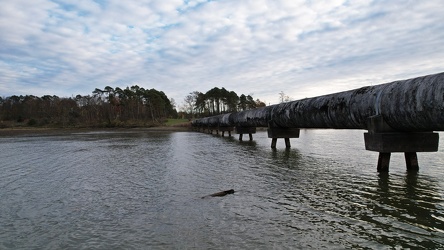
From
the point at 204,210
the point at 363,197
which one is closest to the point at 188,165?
the point at 204,210

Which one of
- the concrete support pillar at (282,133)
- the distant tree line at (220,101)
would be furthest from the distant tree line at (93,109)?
the concrete support pillar at (282,133)

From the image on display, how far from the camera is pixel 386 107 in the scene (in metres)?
7.90

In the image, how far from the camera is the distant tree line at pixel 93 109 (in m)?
104

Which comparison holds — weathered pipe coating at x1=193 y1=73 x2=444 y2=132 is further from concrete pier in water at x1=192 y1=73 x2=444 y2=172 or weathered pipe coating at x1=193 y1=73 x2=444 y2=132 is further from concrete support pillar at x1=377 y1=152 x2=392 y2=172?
concrete support pillar at x1=377 y1=152 x2=392 y2=172

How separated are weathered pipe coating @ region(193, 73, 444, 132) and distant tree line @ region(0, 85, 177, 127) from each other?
305 feet

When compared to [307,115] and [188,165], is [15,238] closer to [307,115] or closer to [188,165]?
[188,165]

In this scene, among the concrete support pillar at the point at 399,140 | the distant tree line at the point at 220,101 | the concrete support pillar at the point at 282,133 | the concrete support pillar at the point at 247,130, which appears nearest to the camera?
the concrete support pillar at the point at 399,140

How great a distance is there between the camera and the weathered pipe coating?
6469 mm

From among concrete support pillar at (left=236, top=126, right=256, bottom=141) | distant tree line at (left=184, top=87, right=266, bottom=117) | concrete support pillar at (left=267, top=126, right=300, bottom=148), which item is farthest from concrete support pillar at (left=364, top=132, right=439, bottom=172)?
distant tree line at (left=184, top=87, right=266, bottom=117)

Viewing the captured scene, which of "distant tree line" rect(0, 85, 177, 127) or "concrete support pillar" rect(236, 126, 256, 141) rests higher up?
"distant tree line" rect(0, 85, 177, 127)

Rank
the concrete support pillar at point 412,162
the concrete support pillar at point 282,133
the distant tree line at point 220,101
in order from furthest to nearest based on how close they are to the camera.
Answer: the distant tree line at point 220,101 < the concrete support pillar at point 282,133 < the concrete support pillar at point 412,162

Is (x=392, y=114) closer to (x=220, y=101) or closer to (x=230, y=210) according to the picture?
(x=230, y=210)

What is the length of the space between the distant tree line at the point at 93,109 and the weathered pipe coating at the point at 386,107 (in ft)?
305

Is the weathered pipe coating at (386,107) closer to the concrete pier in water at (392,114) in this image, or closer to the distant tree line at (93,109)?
the concrete pier in water at (392,114)
